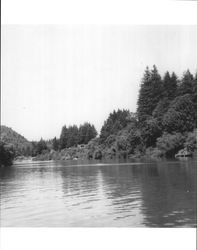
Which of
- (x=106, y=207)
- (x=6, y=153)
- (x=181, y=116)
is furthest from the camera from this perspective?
(x=181, y=116)

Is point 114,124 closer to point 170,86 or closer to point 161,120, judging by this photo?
point 170,86

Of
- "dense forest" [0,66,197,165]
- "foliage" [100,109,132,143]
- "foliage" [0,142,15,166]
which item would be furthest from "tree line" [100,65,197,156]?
"foliage" [0,142,15,166]

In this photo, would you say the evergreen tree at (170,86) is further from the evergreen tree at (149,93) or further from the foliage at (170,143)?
the foliage at (170,143)

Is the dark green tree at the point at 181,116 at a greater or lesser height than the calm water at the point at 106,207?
greater

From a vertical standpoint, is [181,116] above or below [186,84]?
below

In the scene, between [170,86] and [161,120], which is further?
[170,86]

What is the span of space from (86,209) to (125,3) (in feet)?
41.2

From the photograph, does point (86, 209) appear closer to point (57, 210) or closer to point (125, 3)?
point (57, 210)

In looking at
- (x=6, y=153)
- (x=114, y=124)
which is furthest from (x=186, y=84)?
(x=114, y=124)

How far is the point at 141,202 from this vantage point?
998 inches

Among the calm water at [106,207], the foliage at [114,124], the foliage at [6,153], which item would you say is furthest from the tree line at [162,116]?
the calm water at [106,207]

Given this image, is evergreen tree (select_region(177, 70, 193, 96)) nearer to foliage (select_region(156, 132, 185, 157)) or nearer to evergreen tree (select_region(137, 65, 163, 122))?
evergreen tree (select_region(137, 65, 163, 122))

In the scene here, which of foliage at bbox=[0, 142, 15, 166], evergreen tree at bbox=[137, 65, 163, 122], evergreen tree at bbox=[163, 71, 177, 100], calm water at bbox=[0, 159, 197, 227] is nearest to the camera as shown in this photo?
calm water at bbox=[0, 159, 197, 227]
